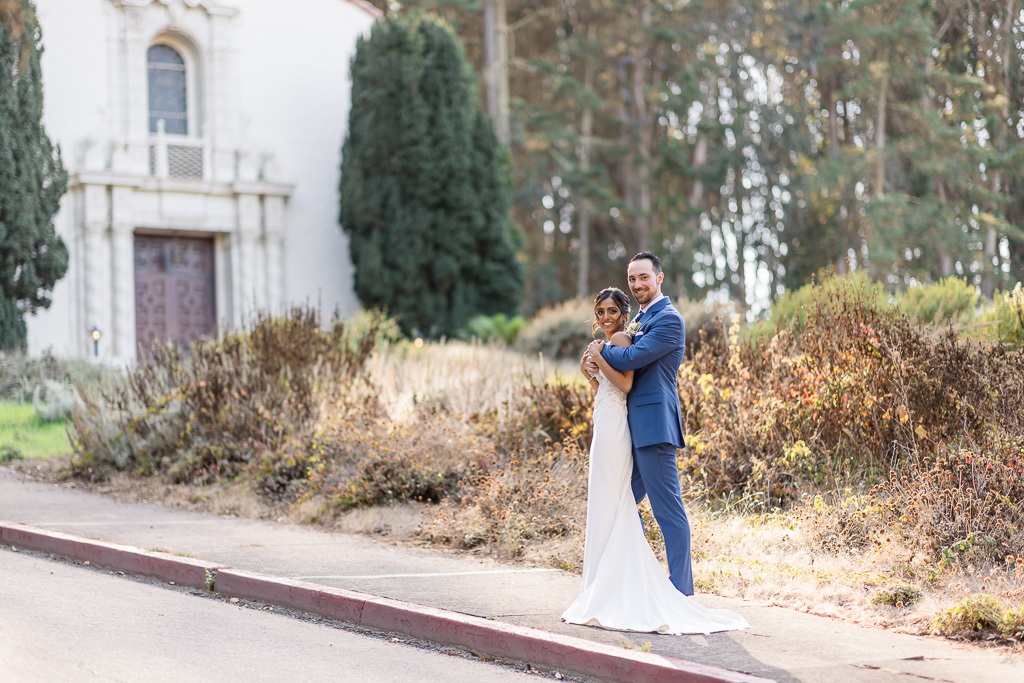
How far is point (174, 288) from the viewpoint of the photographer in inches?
918

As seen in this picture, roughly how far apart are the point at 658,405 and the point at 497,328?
1712cm

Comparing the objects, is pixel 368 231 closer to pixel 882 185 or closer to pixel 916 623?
pixel 882 185

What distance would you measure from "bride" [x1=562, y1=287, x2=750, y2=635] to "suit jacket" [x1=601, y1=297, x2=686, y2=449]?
0.23ft

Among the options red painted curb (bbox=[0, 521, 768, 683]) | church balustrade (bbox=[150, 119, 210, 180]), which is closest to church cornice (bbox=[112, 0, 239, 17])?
church balustrade (bbox=[150, 119, 210, 180])

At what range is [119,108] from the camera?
22.7 metres

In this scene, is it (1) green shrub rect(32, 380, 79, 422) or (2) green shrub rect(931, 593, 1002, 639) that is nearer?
(2) green shrub rect(931, 593, 1002, 639)

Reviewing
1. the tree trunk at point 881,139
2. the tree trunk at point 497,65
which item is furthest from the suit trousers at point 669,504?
the tree trunk at point 497,65

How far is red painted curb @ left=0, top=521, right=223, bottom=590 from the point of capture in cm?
762

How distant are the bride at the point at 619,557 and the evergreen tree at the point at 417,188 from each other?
1742 centimetres

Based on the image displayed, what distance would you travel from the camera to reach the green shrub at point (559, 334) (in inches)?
784

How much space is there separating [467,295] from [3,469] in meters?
13.3

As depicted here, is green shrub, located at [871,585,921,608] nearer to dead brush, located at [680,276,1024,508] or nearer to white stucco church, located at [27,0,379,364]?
dead brush, located at [680,276,1024,508]

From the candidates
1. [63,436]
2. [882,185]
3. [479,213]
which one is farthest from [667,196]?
[63,436]

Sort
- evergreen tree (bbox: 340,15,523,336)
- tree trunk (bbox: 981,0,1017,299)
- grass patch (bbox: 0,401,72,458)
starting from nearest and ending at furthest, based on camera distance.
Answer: tree trunk (bbox: 981,0,1017,299)
grass patch (bbox: 0,401,72,458)
evergreen tree (bbox: 340,15,523,336)
